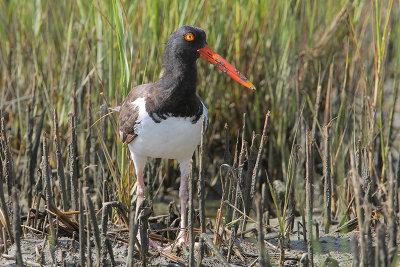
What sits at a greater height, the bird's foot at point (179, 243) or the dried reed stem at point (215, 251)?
the dried reed stem at point (215, 251)

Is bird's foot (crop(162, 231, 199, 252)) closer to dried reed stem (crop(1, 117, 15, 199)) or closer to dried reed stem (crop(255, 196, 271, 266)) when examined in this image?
dried reed stem (crop(255, 196, 271, 266))

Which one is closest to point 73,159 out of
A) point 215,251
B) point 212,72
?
point 215,251

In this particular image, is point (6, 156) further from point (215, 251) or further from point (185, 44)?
point (215, 251)

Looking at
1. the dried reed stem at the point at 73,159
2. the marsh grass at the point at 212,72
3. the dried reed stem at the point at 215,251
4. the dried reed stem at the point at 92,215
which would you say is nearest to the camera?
the dried reed stem at the point at 92,215

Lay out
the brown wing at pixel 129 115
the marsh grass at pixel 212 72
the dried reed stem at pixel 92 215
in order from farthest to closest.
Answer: the marsh grass at pixel 212 72, the brown wing at pixel 129 115, the dried reed stem at pixel 92 215

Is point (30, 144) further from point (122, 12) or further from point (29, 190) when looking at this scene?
point (122, 12)

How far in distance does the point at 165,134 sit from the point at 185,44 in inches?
23.1

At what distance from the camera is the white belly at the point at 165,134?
371cm

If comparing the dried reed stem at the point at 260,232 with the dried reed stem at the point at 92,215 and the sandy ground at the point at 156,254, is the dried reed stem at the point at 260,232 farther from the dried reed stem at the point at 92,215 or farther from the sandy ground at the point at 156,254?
the dried reed stem at the point at 92,215

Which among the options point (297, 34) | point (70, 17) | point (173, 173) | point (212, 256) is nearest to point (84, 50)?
point (70, 17)

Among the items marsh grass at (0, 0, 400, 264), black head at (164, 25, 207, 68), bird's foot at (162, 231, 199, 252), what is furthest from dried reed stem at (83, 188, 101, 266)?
marsh grass at (0, 0, 400, 264)

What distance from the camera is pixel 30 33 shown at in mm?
5473

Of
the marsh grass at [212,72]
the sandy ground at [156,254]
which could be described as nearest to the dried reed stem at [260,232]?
the sandy ground at [156,254]

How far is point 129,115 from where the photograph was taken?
3.84 m
